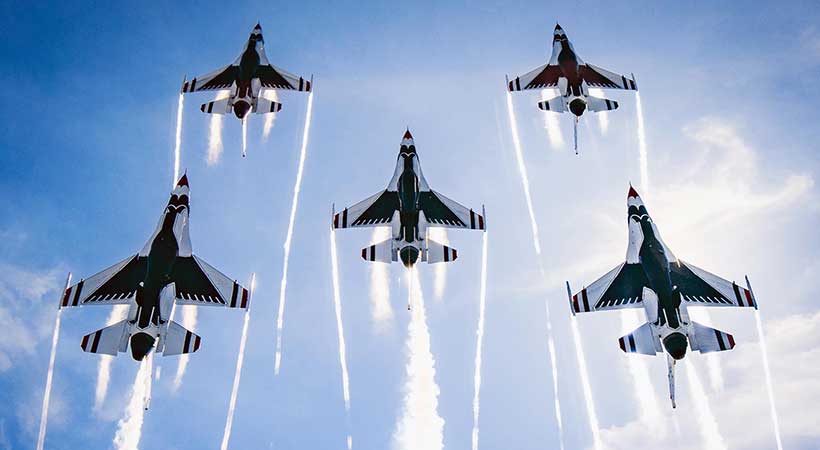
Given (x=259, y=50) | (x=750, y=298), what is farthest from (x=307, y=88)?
(x=750, y=298)

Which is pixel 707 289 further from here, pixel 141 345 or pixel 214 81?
pixel 214 81

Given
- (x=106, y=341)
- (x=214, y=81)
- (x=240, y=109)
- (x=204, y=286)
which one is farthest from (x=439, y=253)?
(x=214, y=81)

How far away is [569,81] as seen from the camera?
234 feet

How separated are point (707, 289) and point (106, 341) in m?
53.3

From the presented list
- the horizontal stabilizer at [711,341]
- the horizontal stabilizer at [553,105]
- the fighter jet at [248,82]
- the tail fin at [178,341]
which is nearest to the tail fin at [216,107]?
the fighter jet at [248,82]

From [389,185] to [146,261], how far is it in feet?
85.5

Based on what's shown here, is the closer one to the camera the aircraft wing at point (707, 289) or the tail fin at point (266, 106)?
the aircraft wing at point (707, 289)

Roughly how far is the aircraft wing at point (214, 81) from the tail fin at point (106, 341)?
127 feet

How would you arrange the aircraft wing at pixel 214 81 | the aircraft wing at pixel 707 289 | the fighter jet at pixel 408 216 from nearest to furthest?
1. the aircraft wing at pixel 707 289
2. the fighter jet at pixel 408 216
3. the aircraft wing at pixel 214 81

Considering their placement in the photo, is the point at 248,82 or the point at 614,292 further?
the point at 248,82

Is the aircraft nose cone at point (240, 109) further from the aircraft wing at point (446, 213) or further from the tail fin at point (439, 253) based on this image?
the tail fin at point (439, 253)

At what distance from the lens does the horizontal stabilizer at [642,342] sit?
50.0 meters

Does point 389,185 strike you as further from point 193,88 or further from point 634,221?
point 193,88

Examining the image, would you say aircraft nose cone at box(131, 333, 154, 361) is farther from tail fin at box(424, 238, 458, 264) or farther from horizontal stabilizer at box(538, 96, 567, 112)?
horizontal stabilizer at box(538, 96, 567, 112)
